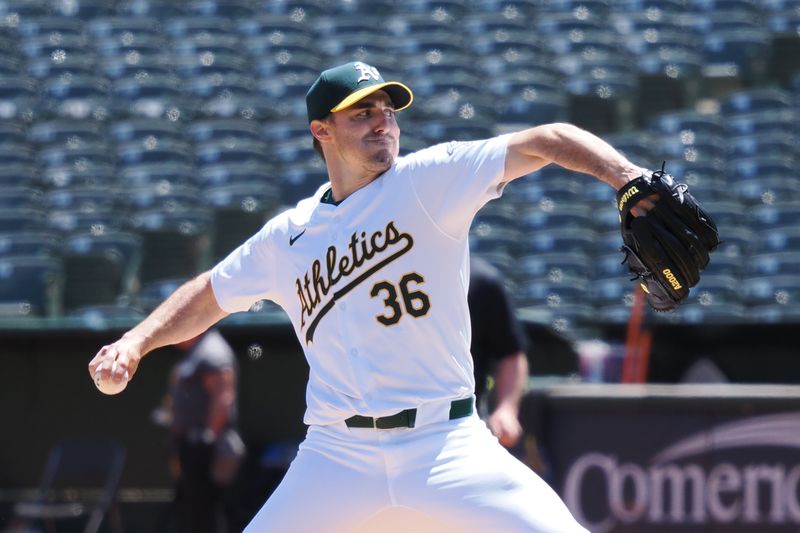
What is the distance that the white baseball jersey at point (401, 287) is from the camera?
10.7 ft

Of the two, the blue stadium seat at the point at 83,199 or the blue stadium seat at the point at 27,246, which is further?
the blue stadium seat at the point at 83,199

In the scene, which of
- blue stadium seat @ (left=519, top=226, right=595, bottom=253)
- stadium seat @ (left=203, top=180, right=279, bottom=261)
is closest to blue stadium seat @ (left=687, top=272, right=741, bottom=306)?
blue stadium seat @ (left=519, top=226, right=595, bottom=253)

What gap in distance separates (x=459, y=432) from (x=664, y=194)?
0.84 metres

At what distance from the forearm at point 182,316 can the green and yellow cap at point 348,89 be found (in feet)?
2.02

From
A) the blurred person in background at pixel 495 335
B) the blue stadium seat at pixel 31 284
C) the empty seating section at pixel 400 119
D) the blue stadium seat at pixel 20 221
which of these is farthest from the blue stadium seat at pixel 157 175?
the blurred person in background at pixel 495 335

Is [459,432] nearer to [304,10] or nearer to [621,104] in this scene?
[621,104]

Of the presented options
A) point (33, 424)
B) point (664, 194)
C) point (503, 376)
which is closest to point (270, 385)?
point (33, 424)

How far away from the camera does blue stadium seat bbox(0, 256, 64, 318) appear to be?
9.27 metres

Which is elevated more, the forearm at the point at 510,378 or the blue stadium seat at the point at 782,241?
the blue stadium seat at the point at 782,241

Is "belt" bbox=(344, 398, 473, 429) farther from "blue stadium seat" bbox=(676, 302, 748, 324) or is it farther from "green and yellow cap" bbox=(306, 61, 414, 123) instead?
"blue stadium seat" bbox=(676, 302, 748, 324)

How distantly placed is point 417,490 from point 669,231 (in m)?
0.89

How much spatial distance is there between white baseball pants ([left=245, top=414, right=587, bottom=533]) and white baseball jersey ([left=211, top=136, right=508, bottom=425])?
10cm

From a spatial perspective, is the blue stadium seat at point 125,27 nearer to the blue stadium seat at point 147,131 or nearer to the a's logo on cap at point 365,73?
the blue stadium seat at point 147,131

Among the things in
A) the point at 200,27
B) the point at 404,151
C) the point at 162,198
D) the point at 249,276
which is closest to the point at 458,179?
the point at 249,276
